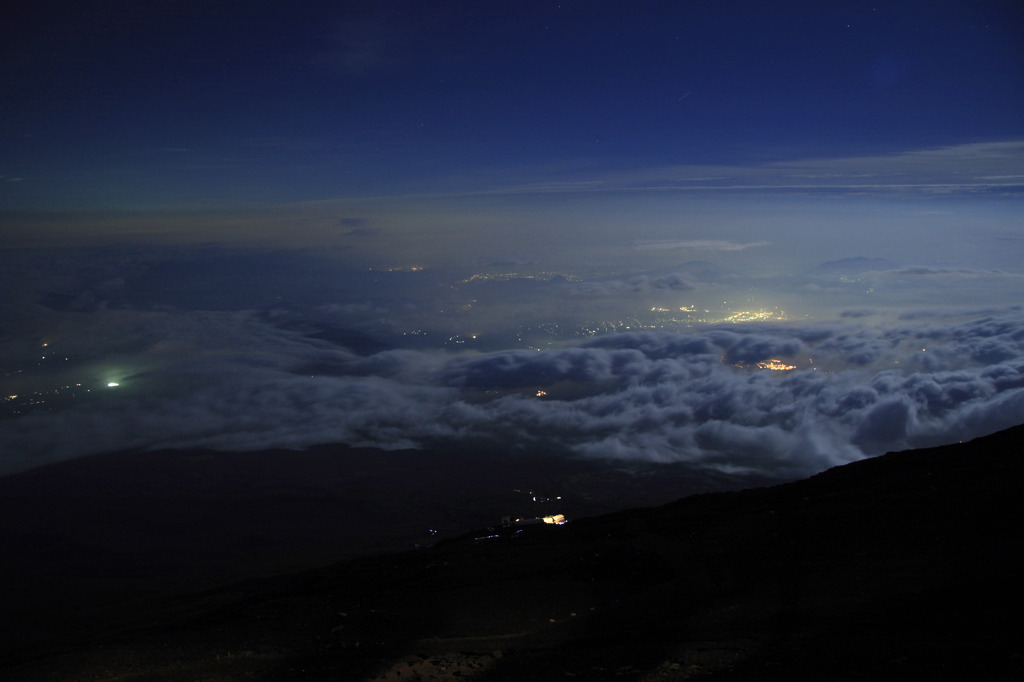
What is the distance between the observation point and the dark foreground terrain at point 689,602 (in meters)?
9.98

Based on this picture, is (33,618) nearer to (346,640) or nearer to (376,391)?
(346,640)

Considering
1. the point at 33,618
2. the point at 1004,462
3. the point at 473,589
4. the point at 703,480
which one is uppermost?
the point at 1004,462

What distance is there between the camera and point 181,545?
57719mm

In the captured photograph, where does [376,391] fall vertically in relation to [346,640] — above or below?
below

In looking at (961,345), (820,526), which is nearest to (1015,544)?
(820,526)

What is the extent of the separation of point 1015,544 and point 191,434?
113063mm

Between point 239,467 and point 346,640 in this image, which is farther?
point 239,467

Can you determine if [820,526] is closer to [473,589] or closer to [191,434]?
[473,589]

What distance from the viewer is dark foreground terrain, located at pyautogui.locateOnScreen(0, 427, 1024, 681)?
32.7 feet

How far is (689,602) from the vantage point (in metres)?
13.7

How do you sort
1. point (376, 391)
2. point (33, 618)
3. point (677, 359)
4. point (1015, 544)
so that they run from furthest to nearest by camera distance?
point (677, 359)
point (376, 391)
point (33, 618)
point (1015, 544)

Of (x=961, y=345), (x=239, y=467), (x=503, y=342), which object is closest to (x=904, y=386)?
(x=961, y=345)

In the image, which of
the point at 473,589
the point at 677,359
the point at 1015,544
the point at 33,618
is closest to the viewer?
the point at 1015,544

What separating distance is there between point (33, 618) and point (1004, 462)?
2050 inches
